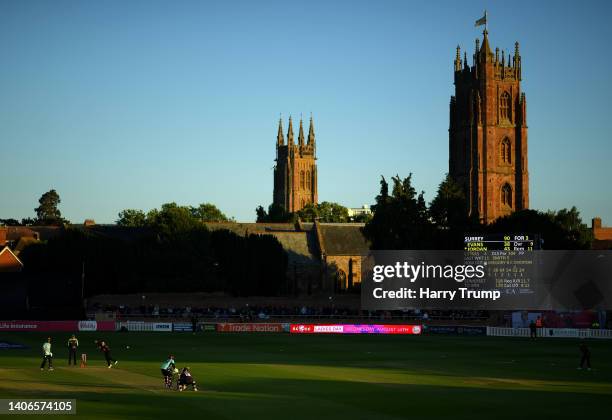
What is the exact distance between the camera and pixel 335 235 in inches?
5256

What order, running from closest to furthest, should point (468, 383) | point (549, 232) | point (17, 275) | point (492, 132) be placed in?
point (468, 383), point (17, 275), point (549, 232), point (492, 132)

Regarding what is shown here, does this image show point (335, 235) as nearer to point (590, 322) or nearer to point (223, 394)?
point (590, 322)

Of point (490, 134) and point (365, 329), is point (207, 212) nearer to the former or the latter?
point (490, 134)

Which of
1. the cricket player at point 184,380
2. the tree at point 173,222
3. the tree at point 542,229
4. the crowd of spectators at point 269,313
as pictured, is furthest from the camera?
the tree at point 173,222

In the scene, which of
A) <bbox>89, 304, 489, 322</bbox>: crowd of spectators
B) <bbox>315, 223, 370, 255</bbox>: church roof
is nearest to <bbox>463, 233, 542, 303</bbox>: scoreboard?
<bbox>89, 304, 489, 322</bbox>: crowd of spectators

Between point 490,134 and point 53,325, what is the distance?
272 feet

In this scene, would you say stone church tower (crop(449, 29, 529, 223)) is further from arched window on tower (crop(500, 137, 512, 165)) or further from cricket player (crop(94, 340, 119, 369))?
cricket player (crop(94, 340, 119, 369))

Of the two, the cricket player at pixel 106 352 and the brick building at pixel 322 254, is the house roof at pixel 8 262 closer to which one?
the brick building at pixel 322 254

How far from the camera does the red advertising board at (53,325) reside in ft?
244

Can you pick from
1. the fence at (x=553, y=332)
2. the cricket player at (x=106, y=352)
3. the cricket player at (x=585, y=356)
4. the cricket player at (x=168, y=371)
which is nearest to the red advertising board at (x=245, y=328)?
the fence at (x=553, y=332)

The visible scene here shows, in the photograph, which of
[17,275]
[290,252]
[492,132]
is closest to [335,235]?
[290,252]

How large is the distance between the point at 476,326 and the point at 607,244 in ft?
178

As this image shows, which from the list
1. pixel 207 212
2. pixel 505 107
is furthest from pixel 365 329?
pixel 207 212

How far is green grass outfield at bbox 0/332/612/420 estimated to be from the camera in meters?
32.4
